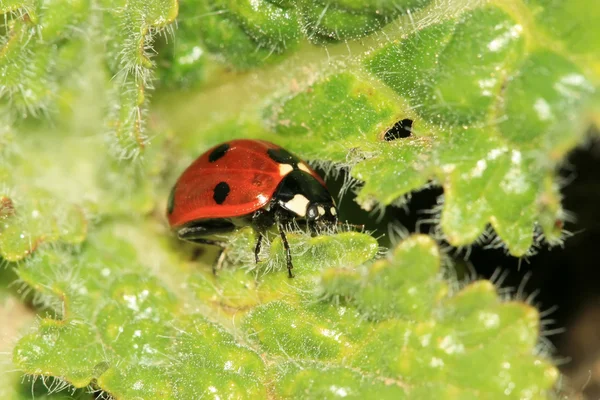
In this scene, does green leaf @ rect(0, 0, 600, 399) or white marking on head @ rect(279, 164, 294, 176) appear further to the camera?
white marking on head @ rect(279, 164, 294, 176)

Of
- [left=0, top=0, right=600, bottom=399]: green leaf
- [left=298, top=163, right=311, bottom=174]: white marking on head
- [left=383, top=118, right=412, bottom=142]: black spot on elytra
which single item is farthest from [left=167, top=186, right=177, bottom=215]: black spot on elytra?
[left=383, top=118, right=412, bottom=142]: black spot on elytra

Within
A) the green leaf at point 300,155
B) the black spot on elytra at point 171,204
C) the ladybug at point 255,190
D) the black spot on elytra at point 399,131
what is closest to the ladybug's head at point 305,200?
the ladybug at point 255,190

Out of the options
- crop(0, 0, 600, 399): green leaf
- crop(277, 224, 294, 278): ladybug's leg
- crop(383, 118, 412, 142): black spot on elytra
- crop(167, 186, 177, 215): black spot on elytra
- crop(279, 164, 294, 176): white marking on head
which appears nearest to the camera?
crop(0, 0, 600, 399): green leaf

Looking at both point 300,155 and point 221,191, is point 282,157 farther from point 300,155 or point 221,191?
point 221,191

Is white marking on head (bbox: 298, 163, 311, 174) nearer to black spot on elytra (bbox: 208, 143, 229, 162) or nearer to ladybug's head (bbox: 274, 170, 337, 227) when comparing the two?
ladybug's head (bbox: 274, 170, 337, 227)

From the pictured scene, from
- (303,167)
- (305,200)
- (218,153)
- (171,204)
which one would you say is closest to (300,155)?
(303,167)

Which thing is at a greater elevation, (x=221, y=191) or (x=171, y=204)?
(x=221, y=191)

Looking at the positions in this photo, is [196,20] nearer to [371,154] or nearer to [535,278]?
[371,154]

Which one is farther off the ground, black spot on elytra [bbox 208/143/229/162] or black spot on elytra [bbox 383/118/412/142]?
black spot on elytra [bbox 383/118/412/142]

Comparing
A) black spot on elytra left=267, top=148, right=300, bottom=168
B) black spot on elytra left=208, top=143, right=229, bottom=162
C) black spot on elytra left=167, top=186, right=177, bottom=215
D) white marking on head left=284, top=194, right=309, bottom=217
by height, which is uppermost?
black spot on elytra left=267, top=148, right=300, bottom=168
